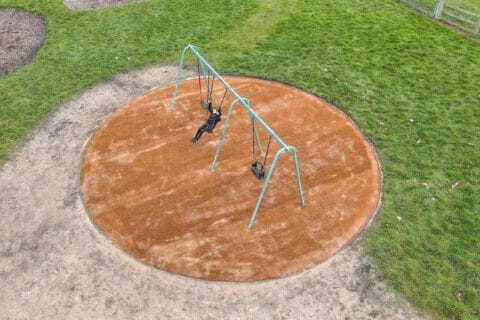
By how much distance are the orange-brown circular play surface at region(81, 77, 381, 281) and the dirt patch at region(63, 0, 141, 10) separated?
6.56 metres

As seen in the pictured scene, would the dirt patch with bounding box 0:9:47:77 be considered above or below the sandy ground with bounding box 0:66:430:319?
above

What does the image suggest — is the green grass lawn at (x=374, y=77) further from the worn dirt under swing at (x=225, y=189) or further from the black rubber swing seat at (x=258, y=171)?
the black rubber swing seat at (x=258, y=171)

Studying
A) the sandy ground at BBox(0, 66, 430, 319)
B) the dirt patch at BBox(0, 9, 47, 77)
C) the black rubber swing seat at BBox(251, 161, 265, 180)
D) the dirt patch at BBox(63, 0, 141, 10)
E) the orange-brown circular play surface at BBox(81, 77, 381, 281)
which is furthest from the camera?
the dirt patch at BBox(63, 0, 141, 10)

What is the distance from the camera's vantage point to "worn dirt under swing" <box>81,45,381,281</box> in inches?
293

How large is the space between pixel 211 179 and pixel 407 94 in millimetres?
6013

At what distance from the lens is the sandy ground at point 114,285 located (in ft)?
21.8

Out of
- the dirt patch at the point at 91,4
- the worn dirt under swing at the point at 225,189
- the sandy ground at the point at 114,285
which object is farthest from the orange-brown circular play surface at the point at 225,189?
the dirt patch at the point at 91,4

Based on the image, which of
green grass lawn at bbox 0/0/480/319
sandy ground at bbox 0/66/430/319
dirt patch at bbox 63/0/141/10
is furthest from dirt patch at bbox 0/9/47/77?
sandy ground at bbox 0/66/430/319

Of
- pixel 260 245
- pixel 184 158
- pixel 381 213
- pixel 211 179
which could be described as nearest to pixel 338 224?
pixel 381 213

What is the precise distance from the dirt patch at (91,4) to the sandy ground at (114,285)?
9.14 meters

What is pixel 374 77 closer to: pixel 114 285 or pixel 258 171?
pixel 258 171

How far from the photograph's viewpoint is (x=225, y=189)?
27.8 ft

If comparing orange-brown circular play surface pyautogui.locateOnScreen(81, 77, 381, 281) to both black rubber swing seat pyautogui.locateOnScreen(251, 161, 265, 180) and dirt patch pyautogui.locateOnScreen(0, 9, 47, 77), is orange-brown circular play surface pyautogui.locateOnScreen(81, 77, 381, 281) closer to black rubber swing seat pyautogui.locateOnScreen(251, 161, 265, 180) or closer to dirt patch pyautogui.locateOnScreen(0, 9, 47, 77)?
black rubber swing seat pyautogui.locateOnScreen(251, 161, 265, 180)

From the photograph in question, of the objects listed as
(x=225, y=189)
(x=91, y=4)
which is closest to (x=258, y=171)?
(x=225, y=189)
